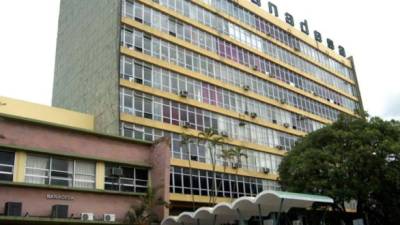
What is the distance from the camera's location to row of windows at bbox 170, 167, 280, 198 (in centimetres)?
3909

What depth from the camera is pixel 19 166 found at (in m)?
23.1

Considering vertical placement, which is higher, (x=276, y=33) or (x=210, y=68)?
(x=276, y=33)

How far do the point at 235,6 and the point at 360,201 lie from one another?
2727 cm

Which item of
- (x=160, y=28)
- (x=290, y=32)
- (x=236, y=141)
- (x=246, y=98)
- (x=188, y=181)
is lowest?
(x=188, y=181)

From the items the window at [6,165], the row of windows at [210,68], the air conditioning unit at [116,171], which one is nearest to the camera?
the window at [6,165]

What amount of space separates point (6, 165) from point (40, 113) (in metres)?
14.7

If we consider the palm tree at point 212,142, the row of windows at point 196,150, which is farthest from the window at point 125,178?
the palm tree at point 212,142

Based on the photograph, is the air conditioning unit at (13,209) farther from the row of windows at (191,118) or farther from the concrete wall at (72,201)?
the row of windows at (191,118)

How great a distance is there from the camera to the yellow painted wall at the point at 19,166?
75.1 feet

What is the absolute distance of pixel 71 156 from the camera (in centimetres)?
2497

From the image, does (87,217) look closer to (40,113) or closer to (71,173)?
(71,173)

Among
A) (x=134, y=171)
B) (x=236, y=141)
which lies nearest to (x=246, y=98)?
(x=236, y=141)

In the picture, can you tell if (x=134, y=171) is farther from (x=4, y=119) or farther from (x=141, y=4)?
(x=141, y=4)

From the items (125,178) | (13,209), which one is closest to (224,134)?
(125,178)
